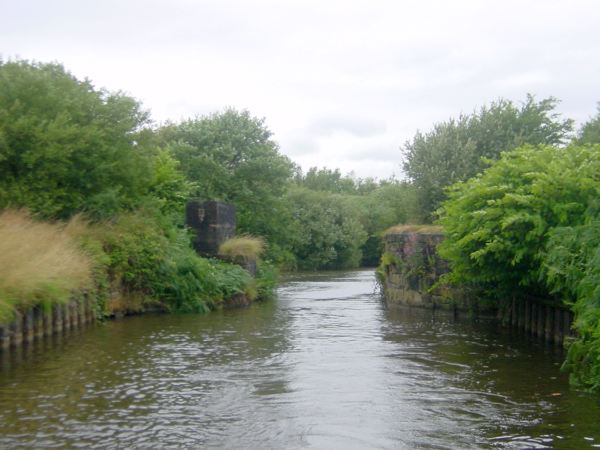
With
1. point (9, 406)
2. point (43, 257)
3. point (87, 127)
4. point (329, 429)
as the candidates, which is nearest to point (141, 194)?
point (87, 127)

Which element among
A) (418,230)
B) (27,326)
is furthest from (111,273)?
(418,230)

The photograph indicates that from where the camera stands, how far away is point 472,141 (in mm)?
28203

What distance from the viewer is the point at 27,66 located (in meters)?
20.4

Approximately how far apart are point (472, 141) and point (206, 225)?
1039 centimetres

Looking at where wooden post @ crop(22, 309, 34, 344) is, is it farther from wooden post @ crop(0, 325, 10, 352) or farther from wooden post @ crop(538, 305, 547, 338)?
wooden post @ crop(538, 305, 547, 338)

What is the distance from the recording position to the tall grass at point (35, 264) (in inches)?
500

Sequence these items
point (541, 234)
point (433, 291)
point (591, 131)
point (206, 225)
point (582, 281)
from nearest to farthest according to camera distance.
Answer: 1. point (582, 281)
2. point (541, 234)
3. point (433, 291)
4. point (206, 225)
5. point (591, 131)

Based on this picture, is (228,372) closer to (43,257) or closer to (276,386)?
(276,386)

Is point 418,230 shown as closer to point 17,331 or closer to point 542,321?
point 542,321

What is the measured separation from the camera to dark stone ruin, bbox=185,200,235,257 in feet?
79.8

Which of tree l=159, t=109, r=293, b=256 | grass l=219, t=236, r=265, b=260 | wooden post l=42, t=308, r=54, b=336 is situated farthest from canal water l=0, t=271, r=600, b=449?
tree l=159, t=109, r=293, b=256

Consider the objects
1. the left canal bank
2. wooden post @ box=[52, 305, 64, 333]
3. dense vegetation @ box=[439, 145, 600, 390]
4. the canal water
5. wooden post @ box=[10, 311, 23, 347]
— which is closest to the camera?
the canal water

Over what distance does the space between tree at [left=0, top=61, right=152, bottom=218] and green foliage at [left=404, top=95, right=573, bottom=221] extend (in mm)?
10947

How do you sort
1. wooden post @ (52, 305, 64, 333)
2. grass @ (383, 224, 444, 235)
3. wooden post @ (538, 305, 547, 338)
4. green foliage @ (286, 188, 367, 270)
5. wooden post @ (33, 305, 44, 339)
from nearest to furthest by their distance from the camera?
wooden post @ (33, 305, 44, 339) < wooden post @ (52, 305, 64, 333) < wooden post @ (538, 305, 547, 338) < grass @ (383, 224, 444, 235) < green foliage @ (286, 188, 367, 270)
